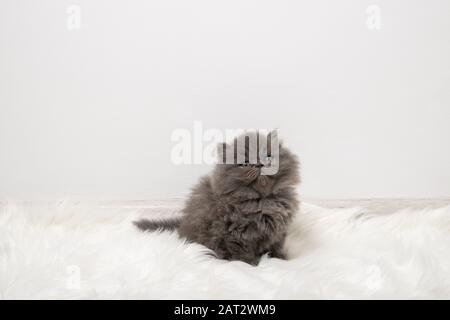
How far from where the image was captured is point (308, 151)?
6.01 ft

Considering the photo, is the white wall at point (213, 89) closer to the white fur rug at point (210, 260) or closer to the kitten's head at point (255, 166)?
the white fur rug at point (210, 260)

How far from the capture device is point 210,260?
4.05 ft

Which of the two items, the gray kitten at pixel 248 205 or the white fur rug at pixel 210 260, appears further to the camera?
the gray kitten at pixel 248 205

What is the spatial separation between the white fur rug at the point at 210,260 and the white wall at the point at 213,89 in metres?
0.27

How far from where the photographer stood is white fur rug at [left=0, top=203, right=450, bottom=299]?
1.00 m

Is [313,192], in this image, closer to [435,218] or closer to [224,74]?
[435,218]

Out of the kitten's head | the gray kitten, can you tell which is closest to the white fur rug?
the gray kitten

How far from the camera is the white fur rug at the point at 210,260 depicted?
1.00 m

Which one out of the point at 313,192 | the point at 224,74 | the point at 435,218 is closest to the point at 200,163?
the point at 224,74

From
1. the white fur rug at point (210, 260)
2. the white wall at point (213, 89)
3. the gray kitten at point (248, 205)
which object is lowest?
the white fur rug at point (210, 260)

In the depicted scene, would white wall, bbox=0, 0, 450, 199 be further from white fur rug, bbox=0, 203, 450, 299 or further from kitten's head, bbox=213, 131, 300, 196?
kitten's head, bbox=213, 131, 300, 196

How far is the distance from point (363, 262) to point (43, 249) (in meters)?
0.86

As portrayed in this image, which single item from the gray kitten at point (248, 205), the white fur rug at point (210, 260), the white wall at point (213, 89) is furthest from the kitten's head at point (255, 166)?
the white wall at point (213, 89)

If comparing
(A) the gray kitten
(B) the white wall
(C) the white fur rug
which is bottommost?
(C) the white fur rug
